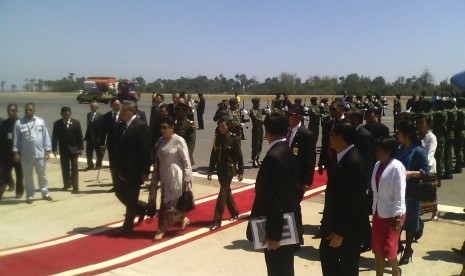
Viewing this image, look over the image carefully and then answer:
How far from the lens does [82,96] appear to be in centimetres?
4375

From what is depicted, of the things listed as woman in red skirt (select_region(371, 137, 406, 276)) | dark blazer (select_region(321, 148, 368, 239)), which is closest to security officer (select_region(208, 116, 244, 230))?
woman in red skirt (select_region(371, 137, 406, 276))

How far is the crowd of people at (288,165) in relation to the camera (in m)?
3.52

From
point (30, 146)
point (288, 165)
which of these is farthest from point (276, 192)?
point (30, 146)

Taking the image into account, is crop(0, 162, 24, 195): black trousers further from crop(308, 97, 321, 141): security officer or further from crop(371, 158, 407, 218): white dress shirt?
crop(308, 97, 321, 141): security officer

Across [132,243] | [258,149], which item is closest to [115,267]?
[132,243]

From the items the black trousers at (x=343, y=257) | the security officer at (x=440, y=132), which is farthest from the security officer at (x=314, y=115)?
the black trousers at (x=343, y=257)

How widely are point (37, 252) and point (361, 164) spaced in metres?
4.36

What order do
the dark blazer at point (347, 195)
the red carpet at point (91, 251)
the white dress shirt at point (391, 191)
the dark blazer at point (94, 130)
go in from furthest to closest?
the dark blazer at point (94, 130), the red carpet at point (91, 251), the white dress shirt at point (391, 191), the dark blazer at point (347, 195)

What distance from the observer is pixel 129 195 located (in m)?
6.47

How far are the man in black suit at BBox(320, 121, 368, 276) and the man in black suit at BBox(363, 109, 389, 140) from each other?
11.8ft

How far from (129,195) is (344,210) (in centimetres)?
385

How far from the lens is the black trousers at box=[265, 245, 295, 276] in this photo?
359 cm

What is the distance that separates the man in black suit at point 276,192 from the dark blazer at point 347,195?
337 mm

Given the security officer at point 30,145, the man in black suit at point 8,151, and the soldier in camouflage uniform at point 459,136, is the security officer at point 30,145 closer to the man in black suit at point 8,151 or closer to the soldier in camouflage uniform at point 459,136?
the man in black suit at point 8,151
